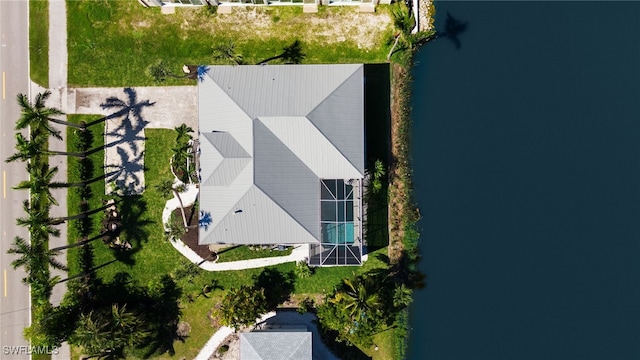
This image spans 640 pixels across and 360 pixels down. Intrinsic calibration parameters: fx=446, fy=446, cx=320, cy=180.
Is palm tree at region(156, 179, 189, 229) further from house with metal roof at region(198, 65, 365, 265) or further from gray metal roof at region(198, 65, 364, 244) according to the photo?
gray metal roof at region(198, 65, 364, 244)

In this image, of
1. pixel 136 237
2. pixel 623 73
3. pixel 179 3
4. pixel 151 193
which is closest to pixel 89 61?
pixel 179 3

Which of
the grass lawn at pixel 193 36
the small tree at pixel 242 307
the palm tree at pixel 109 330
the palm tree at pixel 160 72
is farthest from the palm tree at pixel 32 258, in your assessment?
the palm tree at pixel 160 72


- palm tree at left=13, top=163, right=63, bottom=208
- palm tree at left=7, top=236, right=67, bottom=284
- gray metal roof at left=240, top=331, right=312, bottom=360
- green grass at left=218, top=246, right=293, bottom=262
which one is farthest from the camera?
green grass at left=218, top=246, right=293, bottom=262

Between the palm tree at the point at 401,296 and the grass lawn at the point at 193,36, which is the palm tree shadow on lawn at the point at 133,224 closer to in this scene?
the grass lawn at the point at 193,36

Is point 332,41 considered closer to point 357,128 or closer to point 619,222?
point 357,128

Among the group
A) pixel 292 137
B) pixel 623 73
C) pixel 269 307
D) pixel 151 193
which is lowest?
pixel 269 307

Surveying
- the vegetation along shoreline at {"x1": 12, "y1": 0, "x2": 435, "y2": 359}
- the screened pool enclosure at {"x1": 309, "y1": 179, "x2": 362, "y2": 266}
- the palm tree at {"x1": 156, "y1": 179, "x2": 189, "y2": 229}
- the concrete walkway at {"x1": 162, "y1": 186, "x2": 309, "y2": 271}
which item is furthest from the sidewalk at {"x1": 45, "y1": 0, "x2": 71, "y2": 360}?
the screened pool enclosure at {"x1": 309, "y1": 179, "x2": 362, "y2": 266}

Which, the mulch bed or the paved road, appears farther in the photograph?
the paved road
